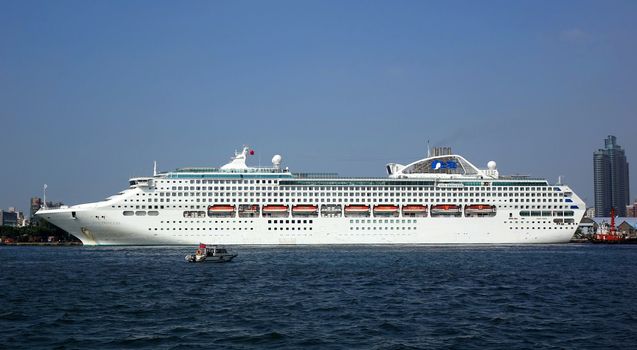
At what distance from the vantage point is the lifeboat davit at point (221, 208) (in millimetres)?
84125

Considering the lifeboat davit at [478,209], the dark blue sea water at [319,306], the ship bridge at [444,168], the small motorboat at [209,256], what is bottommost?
the dark blue sea water at [319,306]

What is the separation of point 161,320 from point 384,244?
58.7m

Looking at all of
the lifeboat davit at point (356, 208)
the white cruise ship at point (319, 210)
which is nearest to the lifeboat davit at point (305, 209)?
the white cruise ship at point (319, 210)

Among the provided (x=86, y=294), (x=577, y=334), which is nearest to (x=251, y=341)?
(x=577, y=334)

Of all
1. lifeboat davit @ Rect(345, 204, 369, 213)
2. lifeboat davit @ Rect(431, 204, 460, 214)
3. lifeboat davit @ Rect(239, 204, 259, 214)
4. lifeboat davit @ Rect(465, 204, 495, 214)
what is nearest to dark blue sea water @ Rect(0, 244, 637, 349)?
lifeboat davit @ Rect(239, 204, 259, 214)

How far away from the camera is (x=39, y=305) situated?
32.8 m

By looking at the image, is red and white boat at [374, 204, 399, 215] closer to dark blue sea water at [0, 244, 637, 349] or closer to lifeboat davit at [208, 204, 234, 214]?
lifeboat davit at [208, 204, 234, 214]

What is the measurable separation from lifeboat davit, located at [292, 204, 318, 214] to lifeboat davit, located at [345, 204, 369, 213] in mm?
3861

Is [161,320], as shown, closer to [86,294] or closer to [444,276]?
[86,294]

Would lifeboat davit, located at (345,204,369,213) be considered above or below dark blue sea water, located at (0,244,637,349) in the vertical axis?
above

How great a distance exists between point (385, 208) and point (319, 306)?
55519mm

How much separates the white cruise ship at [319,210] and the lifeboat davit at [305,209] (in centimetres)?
12

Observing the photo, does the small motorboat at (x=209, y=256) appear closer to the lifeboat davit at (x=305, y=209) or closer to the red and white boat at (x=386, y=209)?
the lifeboat davit at (x=305, y=209)

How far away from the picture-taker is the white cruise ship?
267 feet
